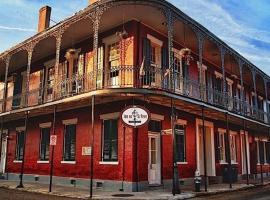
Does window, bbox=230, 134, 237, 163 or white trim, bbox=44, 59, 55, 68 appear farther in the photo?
window, bbox=230, 134, 237, 163

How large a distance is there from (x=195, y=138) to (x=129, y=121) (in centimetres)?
638

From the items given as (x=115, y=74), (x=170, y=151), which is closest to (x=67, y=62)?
(x=115, y=74)

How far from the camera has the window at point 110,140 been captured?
1294 centimetres

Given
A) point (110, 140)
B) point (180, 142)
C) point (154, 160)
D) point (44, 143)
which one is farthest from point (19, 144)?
point (180, 142)

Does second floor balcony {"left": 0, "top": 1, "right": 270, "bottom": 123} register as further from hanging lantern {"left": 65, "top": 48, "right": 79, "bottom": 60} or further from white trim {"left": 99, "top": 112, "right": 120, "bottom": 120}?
white trim {"left": 99, "top": 112, "right": 120, "bottom": 120}

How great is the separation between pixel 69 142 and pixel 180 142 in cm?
527

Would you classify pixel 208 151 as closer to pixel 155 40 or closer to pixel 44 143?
pixel 155 40

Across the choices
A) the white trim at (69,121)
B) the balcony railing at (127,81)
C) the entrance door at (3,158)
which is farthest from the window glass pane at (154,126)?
the entrance door at (3,158)

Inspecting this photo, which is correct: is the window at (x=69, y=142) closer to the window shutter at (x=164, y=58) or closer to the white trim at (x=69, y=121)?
the white trim at (x=69, y=121)

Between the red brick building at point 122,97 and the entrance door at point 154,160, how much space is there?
0.13 feet

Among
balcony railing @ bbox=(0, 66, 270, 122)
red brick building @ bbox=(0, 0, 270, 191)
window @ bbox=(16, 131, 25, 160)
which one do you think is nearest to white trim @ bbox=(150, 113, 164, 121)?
red brick building @ bbox=(0, 0, 270, 191)

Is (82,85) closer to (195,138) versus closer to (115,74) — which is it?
(115,74)

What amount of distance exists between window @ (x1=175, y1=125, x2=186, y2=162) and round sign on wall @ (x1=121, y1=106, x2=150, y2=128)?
449 cm

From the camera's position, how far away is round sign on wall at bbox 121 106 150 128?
422 inches
